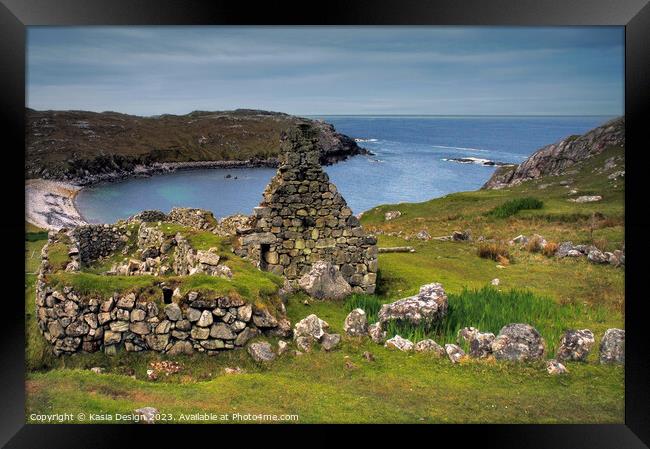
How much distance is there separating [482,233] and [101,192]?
1491cm

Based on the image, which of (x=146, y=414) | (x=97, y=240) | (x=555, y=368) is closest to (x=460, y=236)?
(x=555, y=368)

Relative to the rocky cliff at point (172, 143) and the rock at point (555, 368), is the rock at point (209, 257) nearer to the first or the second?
A: the rocky cliff at point (172, 143)

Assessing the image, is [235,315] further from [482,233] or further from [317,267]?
[482,233]

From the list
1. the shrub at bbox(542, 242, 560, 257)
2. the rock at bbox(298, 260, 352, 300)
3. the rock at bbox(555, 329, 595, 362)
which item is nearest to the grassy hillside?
the rock at bbox(555, 329, 595, 362)

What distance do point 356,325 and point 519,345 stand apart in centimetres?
302

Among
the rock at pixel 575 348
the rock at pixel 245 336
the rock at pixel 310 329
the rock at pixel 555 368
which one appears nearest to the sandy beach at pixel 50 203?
the rock at pixel 245 336

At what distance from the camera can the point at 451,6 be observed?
10430mm

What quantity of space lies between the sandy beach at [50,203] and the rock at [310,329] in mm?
6234

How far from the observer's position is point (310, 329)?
1122 centimetres

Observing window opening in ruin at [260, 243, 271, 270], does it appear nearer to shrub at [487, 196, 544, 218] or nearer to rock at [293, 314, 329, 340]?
rock at [293, 314, 329, 340]

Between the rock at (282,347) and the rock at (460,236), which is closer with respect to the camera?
the rock at (282,347)

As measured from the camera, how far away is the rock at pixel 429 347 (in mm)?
10922

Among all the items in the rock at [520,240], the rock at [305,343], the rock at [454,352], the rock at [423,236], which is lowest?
the rock at [454,352]
